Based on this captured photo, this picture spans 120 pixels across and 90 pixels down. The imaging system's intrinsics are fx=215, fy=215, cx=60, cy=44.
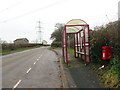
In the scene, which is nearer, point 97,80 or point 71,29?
point 97,80

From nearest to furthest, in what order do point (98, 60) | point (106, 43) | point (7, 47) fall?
point (106, 43)
point (98, 60)
point (7, 47)

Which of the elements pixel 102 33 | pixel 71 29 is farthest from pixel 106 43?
pixel 71 29

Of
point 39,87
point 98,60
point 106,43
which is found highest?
point 106,43

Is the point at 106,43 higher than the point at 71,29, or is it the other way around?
the point at 71,29

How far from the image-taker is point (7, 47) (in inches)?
2125

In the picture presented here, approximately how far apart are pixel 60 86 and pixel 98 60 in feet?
12.1

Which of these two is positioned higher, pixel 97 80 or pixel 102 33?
pixel 102 33

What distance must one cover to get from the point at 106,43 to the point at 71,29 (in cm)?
759

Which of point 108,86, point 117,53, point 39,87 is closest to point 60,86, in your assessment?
point 39,87

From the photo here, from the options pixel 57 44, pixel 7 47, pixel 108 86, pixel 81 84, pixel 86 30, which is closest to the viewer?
pixel 108 86

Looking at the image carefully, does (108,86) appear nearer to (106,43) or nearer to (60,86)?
(60,86)

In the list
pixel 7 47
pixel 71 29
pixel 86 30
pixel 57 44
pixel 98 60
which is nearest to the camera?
pixel 98 60

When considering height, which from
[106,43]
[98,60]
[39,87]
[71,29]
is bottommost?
[39,87]

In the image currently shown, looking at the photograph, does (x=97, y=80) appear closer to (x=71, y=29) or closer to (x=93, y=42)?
(x=93, y=42)
